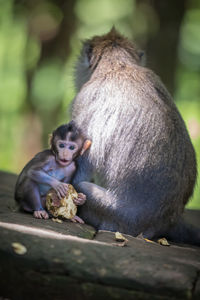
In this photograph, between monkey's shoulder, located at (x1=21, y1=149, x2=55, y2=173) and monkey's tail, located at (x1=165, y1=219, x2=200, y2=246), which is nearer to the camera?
monkey's shoulder, located at (x1=21, y1=149, x2=55, y2=173)

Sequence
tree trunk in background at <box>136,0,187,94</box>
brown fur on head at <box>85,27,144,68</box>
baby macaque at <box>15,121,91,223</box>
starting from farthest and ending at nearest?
tree trunk in background at <box>136,0,187,94</box>
brown fur on head at <box>85,27,144,68</box>
baby macaque at <box>15,121,91,223</box>

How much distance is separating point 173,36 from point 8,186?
409cm

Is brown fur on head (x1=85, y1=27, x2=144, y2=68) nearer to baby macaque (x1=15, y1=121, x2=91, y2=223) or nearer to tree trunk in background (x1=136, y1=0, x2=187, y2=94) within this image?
baby macaque (x1=15, y1=121, x2=91, y2=223)

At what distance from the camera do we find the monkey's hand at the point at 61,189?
4.33m

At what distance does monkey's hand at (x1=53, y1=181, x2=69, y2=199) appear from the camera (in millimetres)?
4332

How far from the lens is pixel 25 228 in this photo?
335 cm

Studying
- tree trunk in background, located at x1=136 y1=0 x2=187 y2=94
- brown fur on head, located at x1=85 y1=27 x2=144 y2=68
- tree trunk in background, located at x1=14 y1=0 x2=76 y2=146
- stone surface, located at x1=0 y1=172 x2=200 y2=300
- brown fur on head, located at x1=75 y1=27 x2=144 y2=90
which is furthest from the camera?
tree trunk in background, located at x1=14 y1=0 x2=76 y2=146

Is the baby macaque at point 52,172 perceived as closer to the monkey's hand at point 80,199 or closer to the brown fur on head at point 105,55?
the monkey's hand at point 80,199

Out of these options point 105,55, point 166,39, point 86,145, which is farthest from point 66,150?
point 166,39

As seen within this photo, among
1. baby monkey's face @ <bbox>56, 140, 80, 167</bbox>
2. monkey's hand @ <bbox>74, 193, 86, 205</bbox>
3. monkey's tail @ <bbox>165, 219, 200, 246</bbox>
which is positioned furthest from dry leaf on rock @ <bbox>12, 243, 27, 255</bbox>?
monkey's tail @ <bbox>165, 219, 200, 246</bbox>

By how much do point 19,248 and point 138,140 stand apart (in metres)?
1.97

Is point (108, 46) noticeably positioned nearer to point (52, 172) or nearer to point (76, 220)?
point (52, 172)

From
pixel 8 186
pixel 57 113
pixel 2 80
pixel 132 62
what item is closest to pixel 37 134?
pixel 57 113

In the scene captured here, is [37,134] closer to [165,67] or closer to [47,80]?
[47,80]
